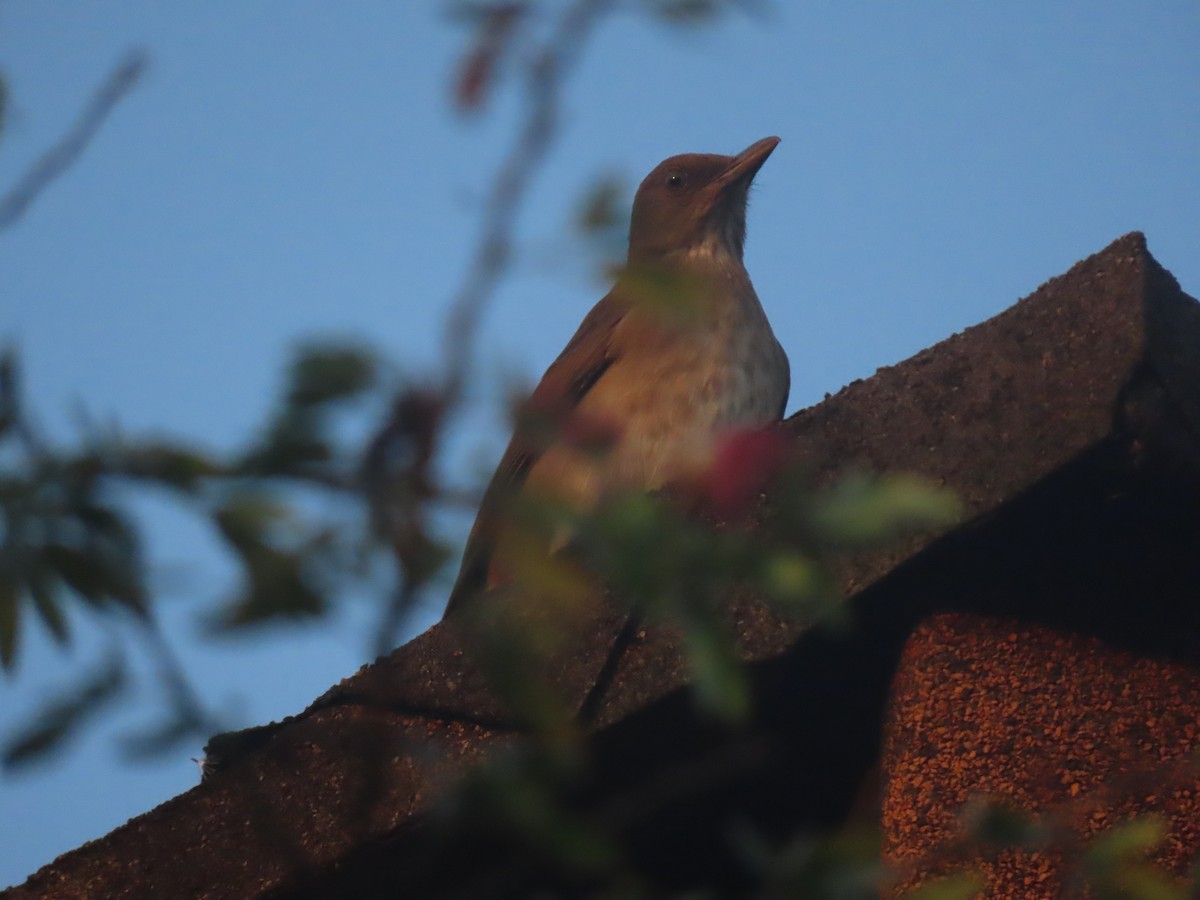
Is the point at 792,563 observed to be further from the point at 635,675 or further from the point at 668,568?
the point at 635,675

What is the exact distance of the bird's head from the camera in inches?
222

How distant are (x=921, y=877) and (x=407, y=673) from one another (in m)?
0.98

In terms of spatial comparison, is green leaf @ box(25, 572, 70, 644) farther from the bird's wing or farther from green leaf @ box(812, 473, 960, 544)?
the bird's wing

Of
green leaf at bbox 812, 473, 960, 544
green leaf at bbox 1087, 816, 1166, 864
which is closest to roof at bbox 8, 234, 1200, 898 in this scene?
green leaf at bbox 1087, 816, 1166, 864

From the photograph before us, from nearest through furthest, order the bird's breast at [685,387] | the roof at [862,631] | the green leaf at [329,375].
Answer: the green leaf at [329,375]
the roof at [862,631]
the bird's breast at [685,387]

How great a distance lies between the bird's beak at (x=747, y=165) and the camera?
560cm

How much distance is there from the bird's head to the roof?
3.21 metres

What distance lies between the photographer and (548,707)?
2.96 feet

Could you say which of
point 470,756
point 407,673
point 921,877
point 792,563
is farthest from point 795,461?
point 407,673

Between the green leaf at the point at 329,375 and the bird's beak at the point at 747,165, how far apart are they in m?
4.82

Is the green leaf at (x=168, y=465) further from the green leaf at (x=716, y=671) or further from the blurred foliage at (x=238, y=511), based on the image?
the green leaf at (x=716, y=671)

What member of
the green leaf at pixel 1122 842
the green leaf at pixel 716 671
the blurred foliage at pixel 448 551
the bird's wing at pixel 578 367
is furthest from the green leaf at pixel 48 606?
the bird's wing at pixel 578 367

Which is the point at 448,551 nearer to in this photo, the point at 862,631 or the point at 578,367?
the point at 862,631

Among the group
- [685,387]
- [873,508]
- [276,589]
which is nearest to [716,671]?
[873,508]
